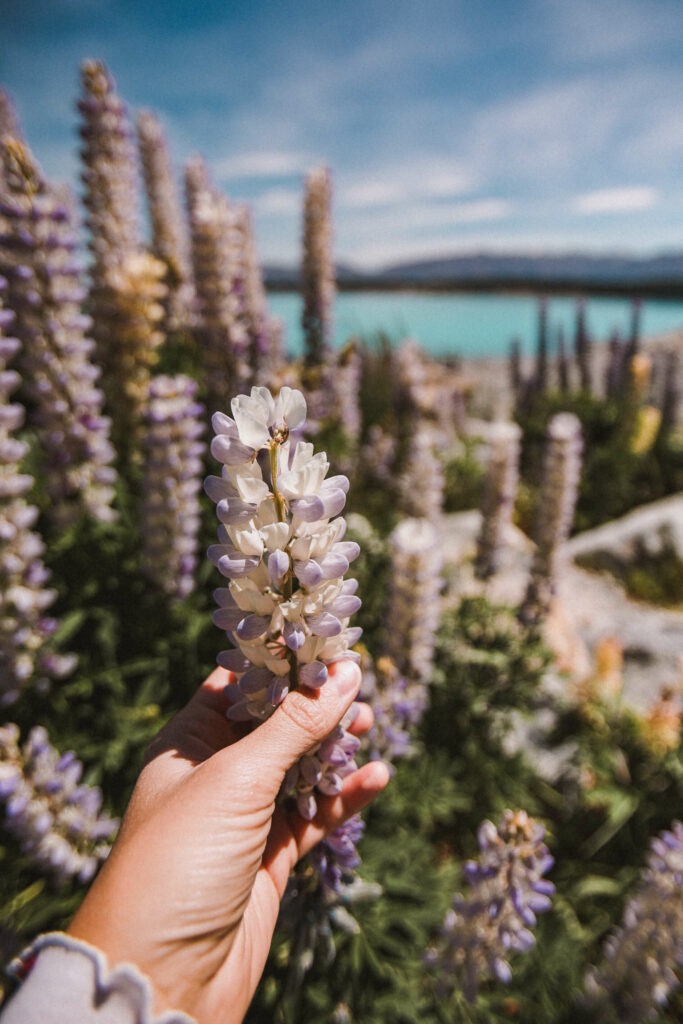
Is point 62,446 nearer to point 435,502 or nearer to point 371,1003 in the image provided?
point 435,502

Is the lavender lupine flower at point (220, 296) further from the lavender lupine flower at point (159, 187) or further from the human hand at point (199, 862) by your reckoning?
the human hand at point (199, 862)

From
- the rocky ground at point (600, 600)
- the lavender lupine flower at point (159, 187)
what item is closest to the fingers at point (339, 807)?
the rocky ground at point (600, 600)

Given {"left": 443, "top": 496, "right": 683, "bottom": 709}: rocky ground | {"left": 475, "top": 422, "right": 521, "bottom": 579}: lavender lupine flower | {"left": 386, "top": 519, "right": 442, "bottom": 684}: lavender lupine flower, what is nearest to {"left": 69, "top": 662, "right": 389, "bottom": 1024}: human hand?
{"left": 386, "top": 519, "right": 442, "bottom": 684}: lavender lupine flower

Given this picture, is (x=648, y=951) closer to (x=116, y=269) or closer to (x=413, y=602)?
(x=413, y=602)

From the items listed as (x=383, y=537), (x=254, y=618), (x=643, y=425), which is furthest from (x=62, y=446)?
(x=643, y=425)

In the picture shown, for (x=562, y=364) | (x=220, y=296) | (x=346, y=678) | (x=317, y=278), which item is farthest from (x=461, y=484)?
(x=346, y=678)

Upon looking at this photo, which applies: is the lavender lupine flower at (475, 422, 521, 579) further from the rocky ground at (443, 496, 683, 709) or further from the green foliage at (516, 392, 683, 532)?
the green foliage at (516, 392, 683, 532)

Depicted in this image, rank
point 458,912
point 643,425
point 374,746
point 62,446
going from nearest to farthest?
point 458,912 < point 374,746 < point 62,446 < point 643,425
